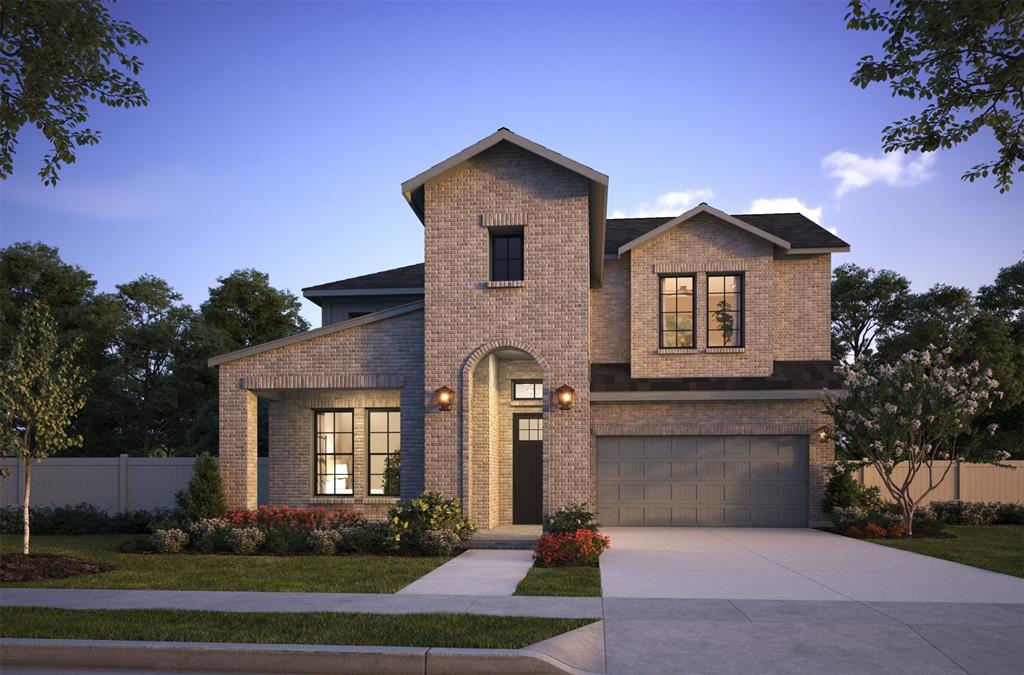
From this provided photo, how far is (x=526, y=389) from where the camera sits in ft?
65.4

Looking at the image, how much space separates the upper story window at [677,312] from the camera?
71.3 ft

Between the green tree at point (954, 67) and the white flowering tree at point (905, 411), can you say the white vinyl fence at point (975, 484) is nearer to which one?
the white flowering tree at point (905, 411)

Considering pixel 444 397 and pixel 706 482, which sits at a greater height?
pixel 444 397

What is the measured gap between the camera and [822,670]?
23.7 feet

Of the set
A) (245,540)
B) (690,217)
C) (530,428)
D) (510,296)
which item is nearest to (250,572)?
(245,540)

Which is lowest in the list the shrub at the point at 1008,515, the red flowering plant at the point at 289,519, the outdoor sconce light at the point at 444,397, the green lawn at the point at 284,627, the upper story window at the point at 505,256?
the shrub at the point at 1008,515

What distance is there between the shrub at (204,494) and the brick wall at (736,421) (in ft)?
29.0

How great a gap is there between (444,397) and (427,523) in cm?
259

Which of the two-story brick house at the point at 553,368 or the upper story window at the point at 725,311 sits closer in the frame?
the two-story brick house at the point at 553,368

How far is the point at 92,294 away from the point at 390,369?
29.3 meters

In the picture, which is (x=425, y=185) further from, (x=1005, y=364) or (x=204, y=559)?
(x=1005, y=364)

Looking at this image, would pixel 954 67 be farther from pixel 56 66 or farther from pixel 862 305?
pixel 862 305

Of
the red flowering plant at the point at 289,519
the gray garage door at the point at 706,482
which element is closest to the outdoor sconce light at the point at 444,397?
the red flowering plant at the point at 289,519

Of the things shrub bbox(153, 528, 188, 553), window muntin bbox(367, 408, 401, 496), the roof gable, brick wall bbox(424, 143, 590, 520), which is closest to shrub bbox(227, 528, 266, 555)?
shrub bbox(153, 528, 188, 553)
